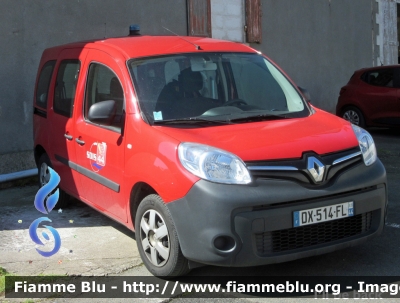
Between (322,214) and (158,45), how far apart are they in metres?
2.19

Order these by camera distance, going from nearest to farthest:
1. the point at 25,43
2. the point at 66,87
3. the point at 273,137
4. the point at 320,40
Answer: the point at 273,137 → the point at 66,87 → the point at 25,43 → the point at 320,40

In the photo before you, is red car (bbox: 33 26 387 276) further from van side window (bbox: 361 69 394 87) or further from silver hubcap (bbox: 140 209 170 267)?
van side window (bbox: 361 69 394 87)

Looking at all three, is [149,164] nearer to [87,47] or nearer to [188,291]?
[188,291]

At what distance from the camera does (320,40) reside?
15.3 meters

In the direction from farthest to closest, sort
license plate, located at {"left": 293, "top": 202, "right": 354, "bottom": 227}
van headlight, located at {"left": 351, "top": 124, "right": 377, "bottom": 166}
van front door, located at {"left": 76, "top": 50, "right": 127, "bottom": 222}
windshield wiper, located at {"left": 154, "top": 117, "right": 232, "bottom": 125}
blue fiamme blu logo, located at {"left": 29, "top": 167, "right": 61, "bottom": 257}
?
1. blue fiamme blu logo, located at {"left": 29, "top": 167, "right": 61, "bottom": 257}
2. van front door, located at {"left": 76, "top": 50, "right": 127, "bottom": 222}
3. windshield wiper, located at {"left": 154, "top": 117, "right": 232, "bottom": 125}
4. van headlight, located at {"left": 351, "top": 124, "right": 377, "bottom": 166}
5. license plate, located at {"left": 293, "top": 202, "right": 354, "bottom": 227}

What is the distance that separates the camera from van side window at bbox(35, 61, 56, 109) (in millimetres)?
6684

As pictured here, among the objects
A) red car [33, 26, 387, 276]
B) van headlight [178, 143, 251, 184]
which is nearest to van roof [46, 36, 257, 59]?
red car [33, 26, 387, 276]

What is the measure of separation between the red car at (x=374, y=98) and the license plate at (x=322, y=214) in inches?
319

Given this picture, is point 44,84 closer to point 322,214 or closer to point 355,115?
point 322,214

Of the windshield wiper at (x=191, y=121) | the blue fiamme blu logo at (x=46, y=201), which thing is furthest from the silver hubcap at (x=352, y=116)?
the windshield wiper at (x=191, y=121)

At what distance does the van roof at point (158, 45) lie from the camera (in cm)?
529

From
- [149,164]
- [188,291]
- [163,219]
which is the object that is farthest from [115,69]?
[188,291]

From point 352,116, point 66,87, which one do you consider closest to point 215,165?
point 66,87

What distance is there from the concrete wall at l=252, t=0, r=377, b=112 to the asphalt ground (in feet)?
25.2
